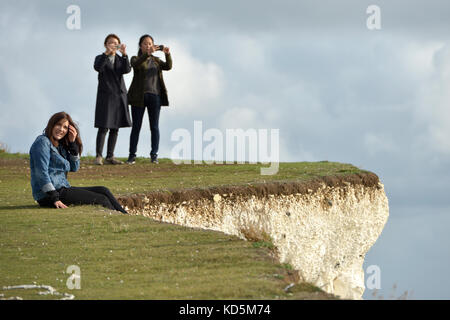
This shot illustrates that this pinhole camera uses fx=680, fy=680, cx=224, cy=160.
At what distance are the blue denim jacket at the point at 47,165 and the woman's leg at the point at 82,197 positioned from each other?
0.74ft

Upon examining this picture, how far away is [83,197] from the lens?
14977 mm

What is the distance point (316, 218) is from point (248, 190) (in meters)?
2.75

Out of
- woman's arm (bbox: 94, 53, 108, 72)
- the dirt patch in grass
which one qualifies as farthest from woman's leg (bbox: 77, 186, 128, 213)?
woman's arm (bbox: 94, 53, 108, 72)

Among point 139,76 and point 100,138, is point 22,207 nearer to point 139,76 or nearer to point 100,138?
point 100,138

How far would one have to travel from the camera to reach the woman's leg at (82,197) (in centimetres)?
1495

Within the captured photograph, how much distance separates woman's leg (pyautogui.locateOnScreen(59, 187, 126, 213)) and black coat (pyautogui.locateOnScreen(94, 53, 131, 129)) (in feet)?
28.4

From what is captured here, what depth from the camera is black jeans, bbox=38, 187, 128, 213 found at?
14.9m

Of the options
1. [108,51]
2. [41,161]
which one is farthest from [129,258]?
[108,51]

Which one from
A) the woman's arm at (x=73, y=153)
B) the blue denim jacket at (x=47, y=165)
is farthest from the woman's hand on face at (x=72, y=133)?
the blue denim jacket at (x=47, y=165)

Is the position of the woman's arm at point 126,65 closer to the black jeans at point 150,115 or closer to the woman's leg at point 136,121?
the black jeans at point 150,115

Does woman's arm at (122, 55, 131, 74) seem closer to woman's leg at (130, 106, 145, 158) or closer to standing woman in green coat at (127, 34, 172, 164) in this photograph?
standing woman in green coat at (127, 34, 172, 164)

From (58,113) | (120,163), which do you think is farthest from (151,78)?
(58,113)
